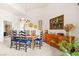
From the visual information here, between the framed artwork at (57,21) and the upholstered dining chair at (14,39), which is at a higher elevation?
the framed artwork at (57,21)

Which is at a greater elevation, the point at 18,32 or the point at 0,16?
the point at 0,16

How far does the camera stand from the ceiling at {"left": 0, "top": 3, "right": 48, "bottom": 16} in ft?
13.9

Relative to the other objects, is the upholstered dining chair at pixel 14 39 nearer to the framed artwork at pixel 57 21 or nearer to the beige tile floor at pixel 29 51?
the beige tile floor at pixel 29 51

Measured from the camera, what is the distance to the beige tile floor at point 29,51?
422cm

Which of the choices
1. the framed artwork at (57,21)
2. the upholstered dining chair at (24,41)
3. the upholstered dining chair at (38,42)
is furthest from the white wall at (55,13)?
the upholstered dining chair at (24,41)

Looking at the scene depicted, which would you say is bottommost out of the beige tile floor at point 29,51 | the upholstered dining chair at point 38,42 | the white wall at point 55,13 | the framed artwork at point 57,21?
the beige tile floor at point 29,51

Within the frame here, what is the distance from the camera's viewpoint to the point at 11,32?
426cm

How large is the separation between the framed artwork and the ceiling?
1.08 ft

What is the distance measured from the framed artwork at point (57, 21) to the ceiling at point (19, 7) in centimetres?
33

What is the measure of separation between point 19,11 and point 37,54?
85cm

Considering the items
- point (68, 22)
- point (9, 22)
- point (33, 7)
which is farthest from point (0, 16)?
point (68, 22)

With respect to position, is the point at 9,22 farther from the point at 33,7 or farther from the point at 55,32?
the point at 55,32

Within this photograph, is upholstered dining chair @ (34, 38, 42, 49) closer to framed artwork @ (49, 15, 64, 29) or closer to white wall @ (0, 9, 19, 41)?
framed artwork @ (49, 15, 64, 29)

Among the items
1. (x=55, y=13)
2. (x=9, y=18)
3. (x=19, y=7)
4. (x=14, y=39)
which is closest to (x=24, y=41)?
(x=14, y=39)
